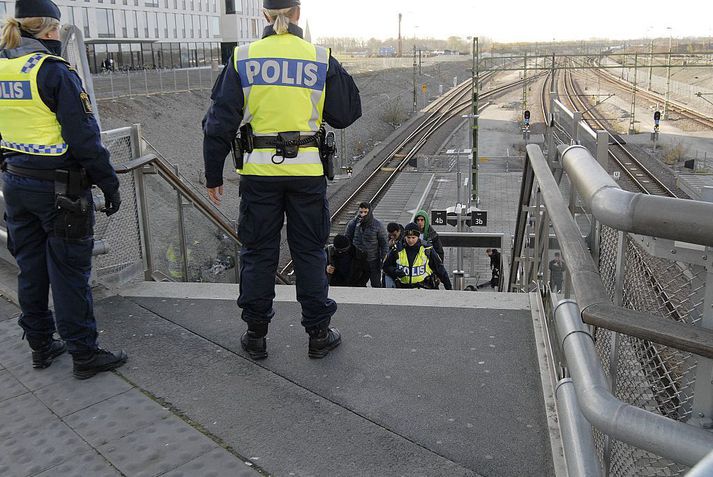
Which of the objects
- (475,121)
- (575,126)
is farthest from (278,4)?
(475,121)

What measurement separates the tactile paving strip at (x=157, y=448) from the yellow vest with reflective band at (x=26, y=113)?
1359 millimetres

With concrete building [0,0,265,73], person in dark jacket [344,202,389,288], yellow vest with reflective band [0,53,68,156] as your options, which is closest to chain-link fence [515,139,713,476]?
yellow vest with reflective band [0,53,68,156]

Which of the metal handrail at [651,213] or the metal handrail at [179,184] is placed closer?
the metal handrail at [651,213]

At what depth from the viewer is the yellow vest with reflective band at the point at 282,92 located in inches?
133

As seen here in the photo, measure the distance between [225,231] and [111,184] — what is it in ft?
9.34

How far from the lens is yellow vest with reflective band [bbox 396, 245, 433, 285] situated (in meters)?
7.30

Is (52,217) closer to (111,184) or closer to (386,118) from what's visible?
(111,184)

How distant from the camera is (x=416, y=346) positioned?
12.8 feet

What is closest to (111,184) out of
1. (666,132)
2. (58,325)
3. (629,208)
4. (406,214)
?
(58,325)

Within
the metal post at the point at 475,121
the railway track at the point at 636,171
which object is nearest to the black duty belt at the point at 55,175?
the railway track at the point at 636,171

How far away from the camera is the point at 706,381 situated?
1.54 m

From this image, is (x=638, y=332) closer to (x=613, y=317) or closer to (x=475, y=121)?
(x=613, y=317)

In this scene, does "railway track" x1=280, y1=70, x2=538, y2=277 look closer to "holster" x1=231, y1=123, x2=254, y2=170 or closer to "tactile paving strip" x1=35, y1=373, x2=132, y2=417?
"tactile paving strip" x1=35, y1=373, x2=132, y2=417

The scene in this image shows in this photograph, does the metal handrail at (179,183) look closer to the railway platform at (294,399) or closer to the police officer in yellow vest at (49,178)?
the railway platform at (294,399)
